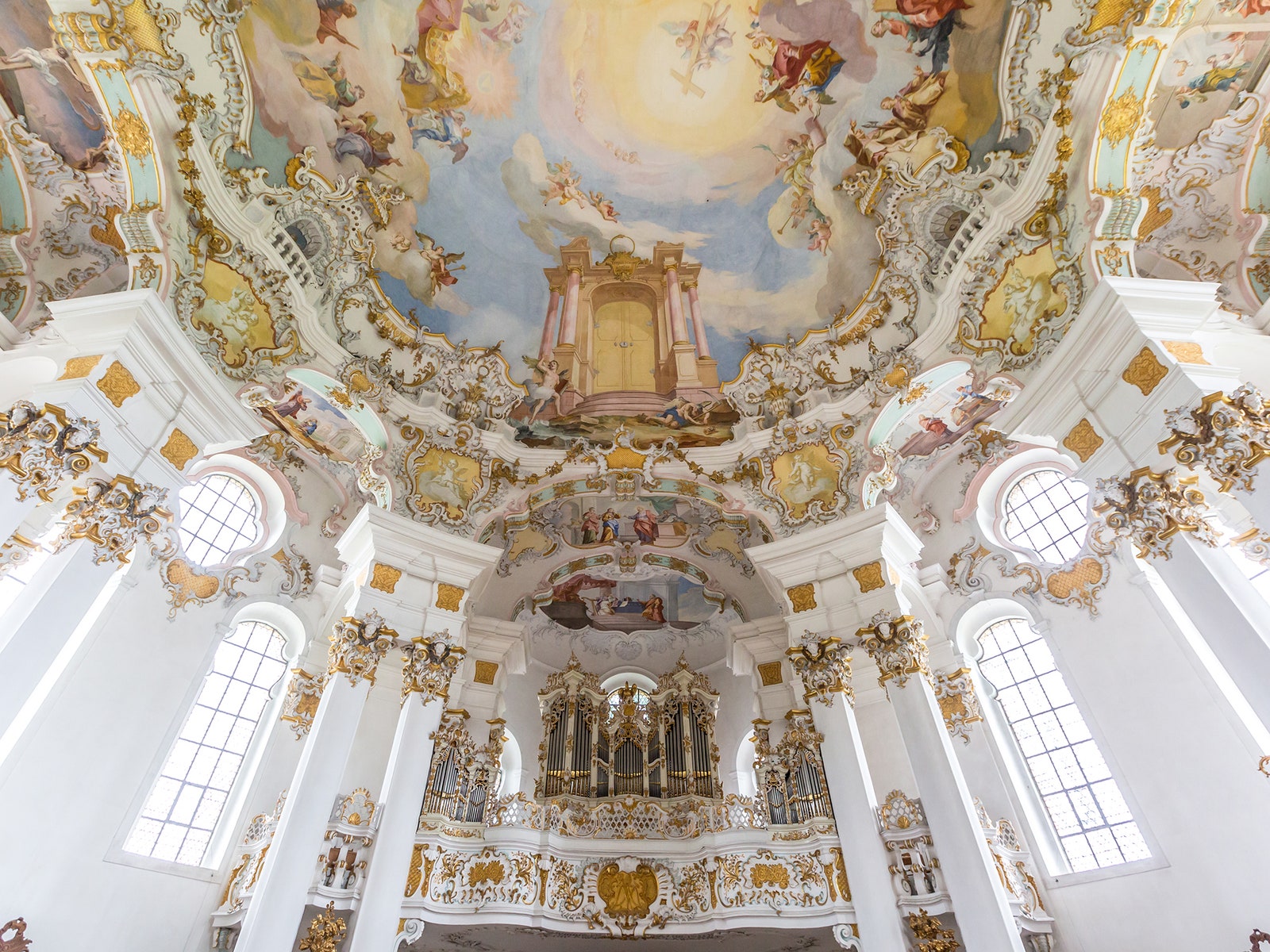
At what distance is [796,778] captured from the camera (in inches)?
412

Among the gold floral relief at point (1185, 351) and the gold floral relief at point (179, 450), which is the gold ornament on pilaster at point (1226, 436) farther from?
the gold floral relief at point (179, 450)

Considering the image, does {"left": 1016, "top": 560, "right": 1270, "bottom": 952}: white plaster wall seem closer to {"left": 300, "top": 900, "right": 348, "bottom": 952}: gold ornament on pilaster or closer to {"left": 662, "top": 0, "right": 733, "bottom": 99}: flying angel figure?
{"left": 300, "top": 900, "right": 348, "bottom": 952}: gold ornament on pilaster

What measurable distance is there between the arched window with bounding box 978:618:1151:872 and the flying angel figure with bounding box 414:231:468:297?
11844mm

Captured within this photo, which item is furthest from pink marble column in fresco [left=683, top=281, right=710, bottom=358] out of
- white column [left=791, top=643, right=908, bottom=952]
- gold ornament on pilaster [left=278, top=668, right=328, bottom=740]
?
gold ornament on pilaster [left=278, top=668, right=328, bottom=740]

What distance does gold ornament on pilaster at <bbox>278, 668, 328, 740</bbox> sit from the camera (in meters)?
11.2

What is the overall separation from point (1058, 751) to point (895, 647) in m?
2.99

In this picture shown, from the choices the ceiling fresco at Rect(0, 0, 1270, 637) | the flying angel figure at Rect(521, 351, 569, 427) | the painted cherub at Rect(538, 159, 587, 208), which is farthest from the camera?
the flying angel figure at Rect(521, 351, 569, 427)

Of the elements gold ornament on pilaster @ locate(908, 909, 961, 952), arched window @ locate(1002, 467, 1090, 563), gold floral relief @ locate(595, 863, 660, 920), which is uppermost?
arched window @ locate(1002, 467, 1090, 563)

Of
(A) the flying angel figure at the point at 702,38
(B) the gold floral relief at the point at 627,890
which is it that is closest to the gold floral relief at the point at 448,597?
(B) the gold floral relief at the point at 627,890

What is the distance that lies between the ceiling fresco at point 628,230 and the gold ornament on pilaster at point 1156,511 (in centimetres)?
280

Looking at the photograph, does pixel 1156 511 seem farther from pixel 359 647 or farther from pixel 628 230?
pixel 628 230

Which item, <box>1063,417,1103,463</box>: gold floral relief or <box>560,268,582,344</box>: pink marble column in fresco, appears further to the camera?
<box>560,268,582,344</box>: pink marble column in fresco

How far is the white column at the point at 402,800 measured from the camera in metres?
8.45

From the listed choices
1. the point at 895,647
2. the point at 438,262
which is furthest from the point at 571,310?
the point at 895,647
